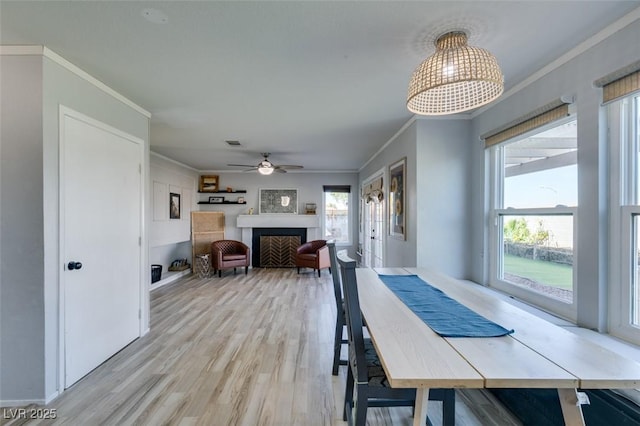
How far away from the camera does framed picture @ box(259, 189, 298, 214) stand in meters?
7.24

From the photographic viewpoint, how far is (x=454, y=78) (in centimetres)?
139

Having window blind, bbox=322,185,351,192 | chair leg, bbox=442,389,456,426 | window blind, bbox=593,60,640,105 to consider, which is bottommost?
chair leg, bbox=442,389,456,426

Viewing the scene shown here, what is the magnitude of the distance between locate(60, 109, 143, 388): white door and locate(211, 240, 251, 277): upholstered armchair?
9.84 ft

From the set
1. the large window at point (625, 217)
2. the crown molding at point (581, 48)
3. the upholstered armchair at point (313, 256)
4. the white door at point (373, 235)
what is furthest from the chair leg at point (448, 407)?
the upholstered armchair at point (313, 256)

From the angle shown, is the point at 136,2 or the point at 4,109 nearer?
the point at 136,2

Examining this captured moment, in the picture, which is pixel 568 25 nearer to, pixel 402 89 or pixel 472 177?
pixel 402 89

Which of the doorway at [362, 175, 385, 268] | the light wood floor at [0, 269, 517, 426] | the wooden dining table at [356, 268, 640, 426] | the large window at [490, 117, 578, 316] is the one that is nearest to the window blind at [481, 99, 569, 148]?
the large window at [490, 117, 578, 316]

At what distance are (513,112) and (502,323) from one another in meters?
1.97

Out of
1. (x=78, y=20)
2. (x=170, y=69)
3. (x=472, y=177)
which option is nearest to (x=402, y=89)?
(x=472, y=177)

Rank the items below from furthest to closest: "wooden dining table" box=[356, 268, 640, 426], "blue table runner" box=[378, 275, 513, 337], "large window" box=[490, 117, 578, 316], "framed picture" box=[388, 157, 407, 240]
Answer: "framed picture" box=[388, 157, 407, 240]
"large window" box=[490, 117, 578, 316]
"blue table runner" box=[378, 275, 513, 337]
"wooden dining table" box=[356, 268, 640, 426]

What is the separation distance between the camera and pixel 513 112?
248 cm

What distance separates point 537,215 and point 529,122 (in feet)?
2.44

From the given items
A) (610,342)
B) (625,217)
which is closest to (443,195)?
(625,217)

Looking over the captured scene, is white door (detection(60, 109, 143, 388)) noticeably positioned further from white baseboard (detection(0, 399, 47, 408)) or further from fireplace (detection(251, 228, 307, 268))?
fireplace (detection(251, 228, 307, 268))
